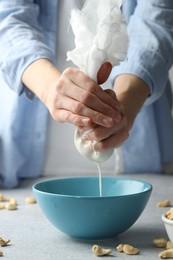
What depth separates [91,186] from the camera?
0.98m

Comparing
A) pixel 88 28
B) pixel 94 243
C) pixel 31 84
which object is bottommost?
pixel 94 243

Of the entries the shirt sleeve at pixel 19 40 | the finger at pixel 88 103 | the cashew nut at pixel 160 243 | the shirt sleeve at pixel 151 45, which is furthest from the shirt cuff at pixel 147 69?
the cashew nut at pixel 160 243

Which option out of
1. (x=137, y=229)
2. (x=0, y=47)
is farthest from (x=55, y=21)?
(x=137, y=229)

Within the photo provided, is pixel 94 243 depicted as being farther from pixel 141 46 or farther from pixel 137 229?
pixel 141 46

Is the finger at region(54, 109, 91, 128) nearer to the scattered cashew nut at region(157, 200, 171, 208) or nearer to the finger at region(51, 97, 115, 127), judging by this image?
the finger at region(51, 97, 115, 127)

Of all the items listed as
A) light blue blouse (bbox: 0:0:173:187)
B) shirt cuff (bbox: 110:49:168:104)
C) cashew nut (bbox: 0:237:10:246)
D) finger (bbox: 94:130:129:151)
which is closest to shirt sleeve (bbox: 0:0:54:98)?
light blue blouse (bbox: 0:0:173:187)

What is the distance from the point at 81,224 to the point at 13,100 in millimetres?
559

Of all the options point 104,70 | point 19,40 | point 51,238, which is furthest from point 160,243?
point 19,40

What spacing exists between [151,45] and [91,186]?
1.08ft

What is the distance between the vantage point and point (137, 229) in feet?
3.01

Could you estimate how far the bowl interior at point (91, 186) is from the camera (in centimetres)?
94

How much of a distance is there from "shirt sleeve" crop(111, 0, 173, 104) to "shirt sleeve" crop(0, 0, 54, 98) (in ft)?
0.50

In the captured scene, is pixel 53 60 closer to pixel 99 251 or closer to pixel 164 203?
pixel 164 203

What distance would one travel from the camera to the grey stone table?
79cm
